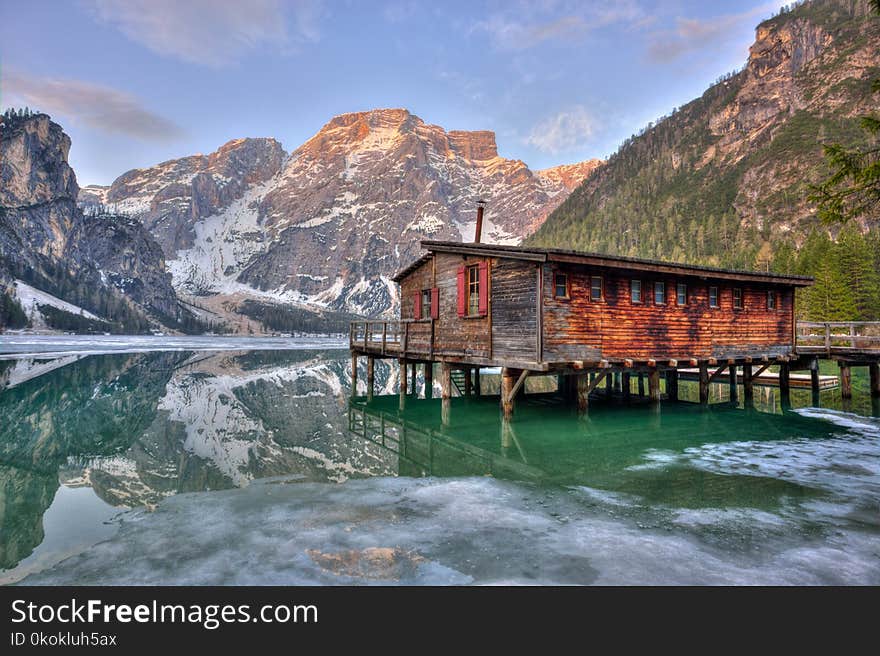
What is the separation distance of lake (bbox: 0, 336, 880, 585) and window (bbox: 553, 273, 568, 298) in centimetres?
480

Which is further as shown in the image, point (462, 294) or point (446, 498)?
point (462, 294)

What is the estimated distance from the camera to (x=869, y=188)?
10.4 metres

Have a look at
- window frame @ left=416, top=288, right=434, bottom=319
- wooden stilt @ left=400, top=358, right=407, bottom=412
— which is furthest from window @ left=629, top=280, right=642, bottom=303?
wooden stilt @ left=400, top=358, right=407, bottom=412

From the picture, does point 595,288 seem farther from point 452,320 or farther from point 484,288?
point 452,320

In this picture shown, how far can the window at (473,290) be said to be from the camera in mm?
20422

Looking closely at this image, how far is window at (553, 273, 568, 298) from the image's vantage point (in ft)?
59.2

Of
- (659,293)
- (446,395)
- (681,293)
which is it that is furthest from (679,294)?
(446,395)

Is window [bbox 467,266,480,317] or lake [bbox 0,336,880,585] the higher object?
window [bbox 467,266,480,317]

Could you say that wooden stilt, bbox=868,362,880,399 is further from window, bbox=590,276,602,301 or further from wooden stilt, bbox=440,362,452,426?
wooden stilt, bbox=440,362,452,426

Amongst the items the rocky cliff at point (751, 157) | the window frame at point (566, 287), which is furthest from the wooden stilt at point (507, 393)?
the rocky cliff at point (751, 157)

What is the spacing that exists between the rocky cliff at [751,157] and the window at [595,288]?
275 feet

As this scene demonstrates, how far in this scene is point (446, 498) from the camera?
1010cm

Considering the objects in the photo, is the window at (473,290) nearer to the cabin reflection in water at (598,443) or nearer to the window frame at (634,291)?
the cabin reflection in water at (598,443)

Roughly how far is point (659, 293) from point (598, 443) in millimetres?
7980
